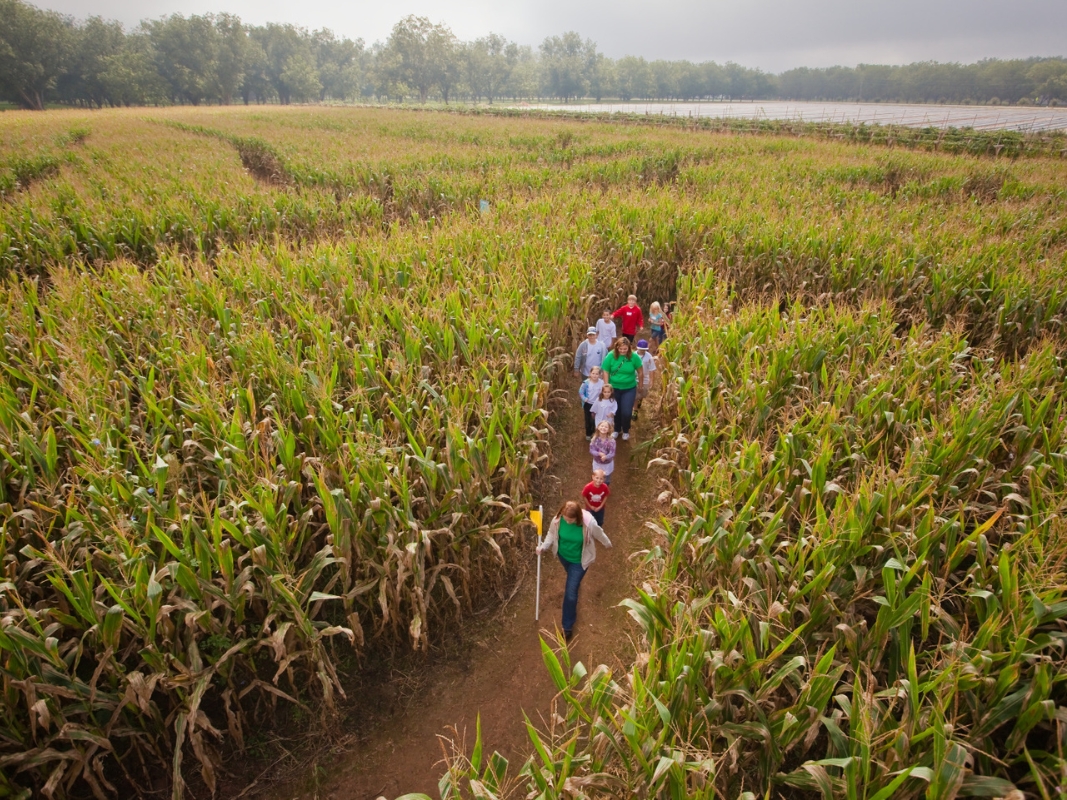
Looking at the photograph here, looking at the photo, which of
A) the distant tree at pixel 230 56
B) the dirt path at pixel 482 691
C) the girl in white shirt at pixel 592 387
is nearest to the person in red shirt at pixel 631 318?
the girl in white shirt at pixel 592 387

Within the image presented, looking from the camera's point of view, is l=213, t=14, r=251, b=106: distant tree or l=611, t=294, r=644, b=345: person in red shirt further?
l=213, t=14, r=251, b=106: distant tree

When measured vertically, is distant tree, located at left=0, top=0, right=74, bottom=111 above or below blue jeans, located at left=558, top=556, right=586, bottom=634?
above

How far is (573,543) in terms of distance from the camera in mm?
4223

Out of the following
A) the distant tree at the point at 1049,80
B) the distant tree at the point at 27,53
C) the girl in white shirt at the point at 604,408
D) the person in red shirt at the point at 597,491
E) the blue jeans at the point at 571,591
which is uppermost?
the distant tree at the point at 1049,80

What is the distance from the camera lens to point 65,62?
51.3 metres

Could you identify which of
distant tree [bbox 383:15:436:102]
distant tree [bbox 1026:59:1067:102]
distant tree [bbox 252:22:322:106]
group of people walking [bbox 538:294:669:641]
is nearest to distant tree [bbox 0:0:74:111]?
distant tree [bbox 252:22:322:106]

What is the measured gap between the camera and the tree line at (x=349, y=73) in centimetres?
5091

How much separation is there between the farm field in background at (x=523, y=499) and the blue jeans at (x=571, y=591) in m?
0.48

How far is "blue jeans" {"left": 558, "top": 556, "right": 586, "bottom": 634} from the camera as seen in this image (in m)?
4.24

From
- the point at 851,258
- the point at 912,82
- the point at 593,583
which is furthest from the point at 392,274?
the point at 912,82

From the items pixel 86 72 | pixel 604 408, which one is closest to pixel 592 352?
pixel 604 408

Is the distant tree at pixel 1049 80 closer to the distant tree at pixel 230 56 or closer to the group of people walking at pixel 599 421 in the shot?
the group of people walking at pixel 599 421

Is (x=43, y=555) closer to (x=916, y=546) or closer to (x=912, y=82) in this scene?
(x=916, y=546)

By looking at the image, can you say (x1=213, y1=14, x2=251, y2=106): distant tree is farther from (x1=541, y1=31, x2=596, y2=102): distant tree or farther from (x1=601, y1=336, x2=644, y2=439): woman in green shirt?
(x1=601, y1=336, x2=644, y2=439): woman in green shirt
